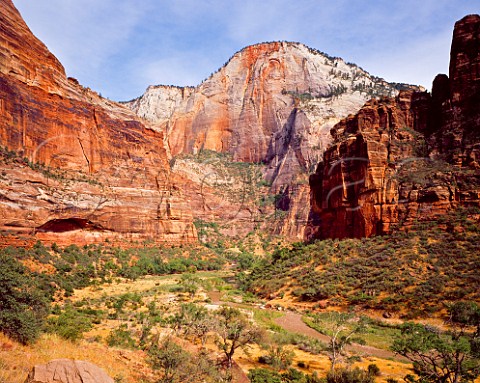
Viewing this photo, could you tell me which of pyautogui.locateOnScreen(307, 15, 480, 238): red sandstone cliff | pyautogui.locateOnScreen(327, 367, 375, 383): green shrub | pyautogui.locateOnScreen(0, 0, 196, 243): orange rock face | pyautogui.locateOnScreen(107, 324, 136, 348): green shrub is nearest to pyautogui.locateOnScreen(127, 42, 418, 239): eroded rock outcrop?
pyautogui.locateOnScreen(0, 0, 196, 243): orange rock face

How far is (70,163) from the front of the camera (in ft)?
145

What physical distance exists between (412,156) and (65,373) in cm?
3551

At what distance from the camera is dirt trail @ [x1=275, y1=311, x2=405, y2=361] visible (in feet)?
57.6

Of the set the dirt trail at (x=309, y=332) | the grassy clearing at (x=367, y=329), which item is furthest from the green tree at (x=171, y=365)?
the grassy clearing at (x=367, y=329)

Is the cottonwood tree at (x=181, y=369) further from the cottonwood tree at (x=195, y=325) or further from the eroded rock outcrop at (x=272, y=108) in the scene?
the eroded rock outcrop at (x=272, y=108)

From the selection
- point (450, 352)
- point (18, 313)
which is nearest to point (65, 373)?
point (18, 313)

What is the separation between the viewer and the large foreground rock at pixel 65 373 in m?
6.13

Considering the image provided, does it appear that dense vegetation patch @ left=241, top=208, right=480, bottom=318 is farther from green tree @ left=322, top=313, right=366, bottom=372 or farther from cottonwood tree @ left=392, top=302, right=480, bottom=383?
cottonwood tree @ left=392, top=302, right=480, bottom=383

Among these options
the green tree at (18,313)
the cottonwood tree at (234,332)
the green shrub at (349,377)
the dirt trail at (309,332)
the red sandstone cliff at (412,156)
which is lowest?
the dirt trail at (309,332)

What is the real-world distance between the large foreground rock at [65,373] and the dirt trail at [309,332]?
1506cm

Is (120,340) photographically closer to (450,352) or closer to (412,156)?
(450,352)

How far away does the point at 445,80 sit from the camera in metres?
37.1

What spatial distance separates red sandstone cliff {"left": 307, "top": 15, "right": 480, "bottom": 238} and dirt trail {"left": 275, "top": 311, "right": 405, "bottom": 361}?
1323 cm

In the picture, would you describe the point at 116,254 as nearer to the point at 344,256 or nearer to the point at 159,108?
the point at 344,256
